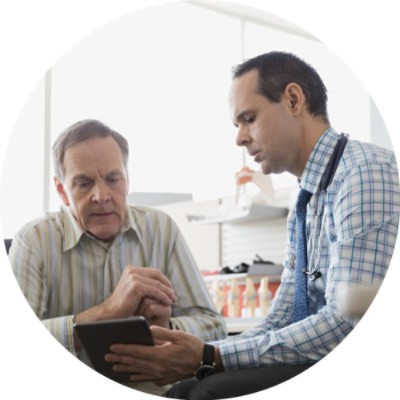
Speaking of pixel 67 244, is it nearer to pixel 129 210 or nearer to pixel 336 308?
pixel 129 210

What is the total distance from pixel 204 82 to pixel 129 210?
1.21 feet

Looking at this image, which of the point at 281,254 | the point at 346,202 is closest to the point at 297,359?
the point at 281,254

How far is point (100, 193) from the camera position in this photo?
164cm

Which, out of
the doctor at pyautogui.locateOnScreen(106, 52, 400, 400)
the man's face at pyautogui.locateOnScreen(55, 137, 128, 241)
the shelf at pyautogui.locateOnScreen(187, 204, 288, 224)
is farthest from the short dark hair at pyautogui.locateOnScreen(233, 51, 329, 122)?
the man's face at pyautogui.locateOnScreen(55, 137, 128, 241)

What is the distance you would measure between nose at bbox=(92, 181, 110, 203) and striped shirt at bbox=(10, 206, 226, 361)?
6 cm

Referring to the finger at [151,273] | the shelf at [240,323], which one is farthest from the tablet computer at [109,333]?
the shelf at [240,323]

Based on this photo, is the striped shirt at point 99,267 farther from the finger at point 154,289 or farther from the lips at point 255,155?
the lips at point 255,155

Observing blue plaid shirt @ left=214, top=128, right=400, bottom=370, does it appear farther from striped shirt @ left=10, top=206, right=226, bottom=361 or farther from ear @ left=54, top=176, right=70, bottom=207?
ear @ left=54, top=176, right=70, bottom=207

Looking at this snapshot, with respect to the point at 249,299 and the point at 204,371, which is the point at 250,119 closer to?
the point at 249,299

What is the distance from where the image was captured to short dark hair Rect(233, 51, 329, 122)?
1699 mm

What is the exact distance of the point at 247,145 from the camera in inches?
66.2

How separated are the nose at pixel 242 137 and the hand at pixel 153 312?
1.41ft

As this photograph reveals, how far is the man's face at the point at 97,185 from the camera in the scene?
1.63 metres

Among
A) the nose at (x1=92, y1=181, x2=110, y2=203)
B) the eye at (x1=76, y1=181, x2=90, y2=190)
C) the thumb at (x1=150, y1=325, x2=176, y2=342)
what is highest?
the eye at (x1=76, y1=181, x2=90, y2=190)
